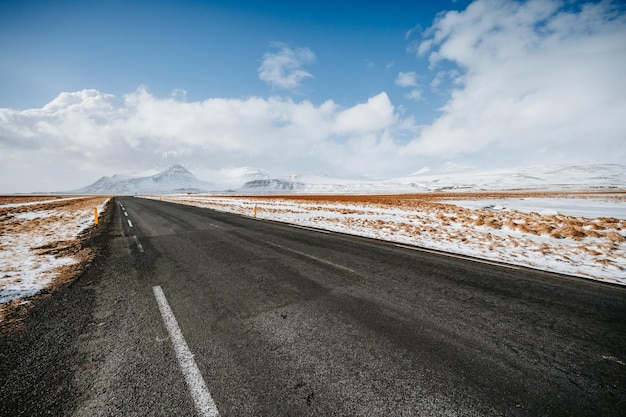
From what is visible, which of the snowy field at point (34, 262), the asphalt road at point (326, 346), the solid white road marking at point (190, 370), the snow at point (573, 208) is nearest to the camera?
the solid white road marking at point (190, 370)

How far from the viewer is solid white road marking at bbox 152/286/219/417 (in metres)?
2.27

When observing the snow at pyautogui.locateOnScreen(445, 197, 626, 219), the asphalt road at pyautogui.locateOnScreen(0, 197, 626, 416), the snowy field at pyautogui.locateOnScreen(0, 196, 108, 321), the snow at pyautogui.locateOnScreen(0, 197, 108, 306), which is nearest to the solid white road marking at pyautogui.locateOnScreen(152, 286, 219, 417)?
the asphalt road at pyautogui.locateOnScreen(0, 197, 626, 416)

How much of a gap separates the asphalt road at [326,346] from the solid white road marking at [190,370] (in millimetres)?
42

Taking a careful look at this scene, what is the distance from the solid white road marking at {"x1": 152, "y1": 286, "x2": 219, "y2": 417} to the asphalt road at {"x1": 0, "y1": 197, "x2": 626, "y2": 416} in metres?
0.04

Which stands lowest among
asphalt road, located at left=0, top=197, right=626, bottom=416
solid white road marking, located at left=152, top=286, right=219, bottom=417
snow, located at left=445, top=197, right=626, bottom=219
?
asphalt road, located at left=0, top=197, right=626, bottom=416

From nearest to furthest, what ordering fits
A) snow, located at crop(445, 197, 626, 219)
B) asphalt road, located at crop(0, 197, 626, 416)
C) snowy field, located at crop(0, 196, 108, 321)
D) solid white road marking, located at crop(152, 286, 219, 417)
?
1. solid white road marking, located at crop(152, 286, 219, 417)
2. asphalt road, located at crop(0, 197, 626, 416)
3. snowy field, located at crop(0, 196, 108, 321)
4. snow, located at crop(445, 197, 626, 219)

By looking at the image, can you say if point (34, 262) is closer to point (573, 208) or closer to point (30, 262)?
point (30, 262)

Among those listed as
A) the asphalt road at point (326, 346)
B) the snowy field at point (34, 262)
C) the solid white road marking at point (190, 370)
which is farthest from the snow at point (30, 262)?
the solid white road marking at point (190, 370)

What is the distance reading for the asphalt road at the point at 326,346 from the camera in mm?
2379

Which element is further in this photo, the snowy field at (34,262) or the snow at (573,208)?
the snow at (573,208)

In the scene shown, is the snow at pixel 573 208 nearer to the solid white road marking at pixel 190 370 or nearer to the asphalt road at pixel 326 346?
the asphalt road at pixel 326 346

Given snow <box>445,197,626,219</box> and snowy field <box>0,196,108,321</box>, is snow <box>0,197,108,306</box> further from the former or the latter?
snow <box>445,197,626,219</box>

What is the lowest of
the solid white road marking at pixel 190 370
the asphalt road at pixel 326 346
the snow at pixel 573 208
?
the asphalt road at pixel 326 346

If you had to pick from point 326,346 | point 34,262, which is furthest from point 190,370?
point 34,262
